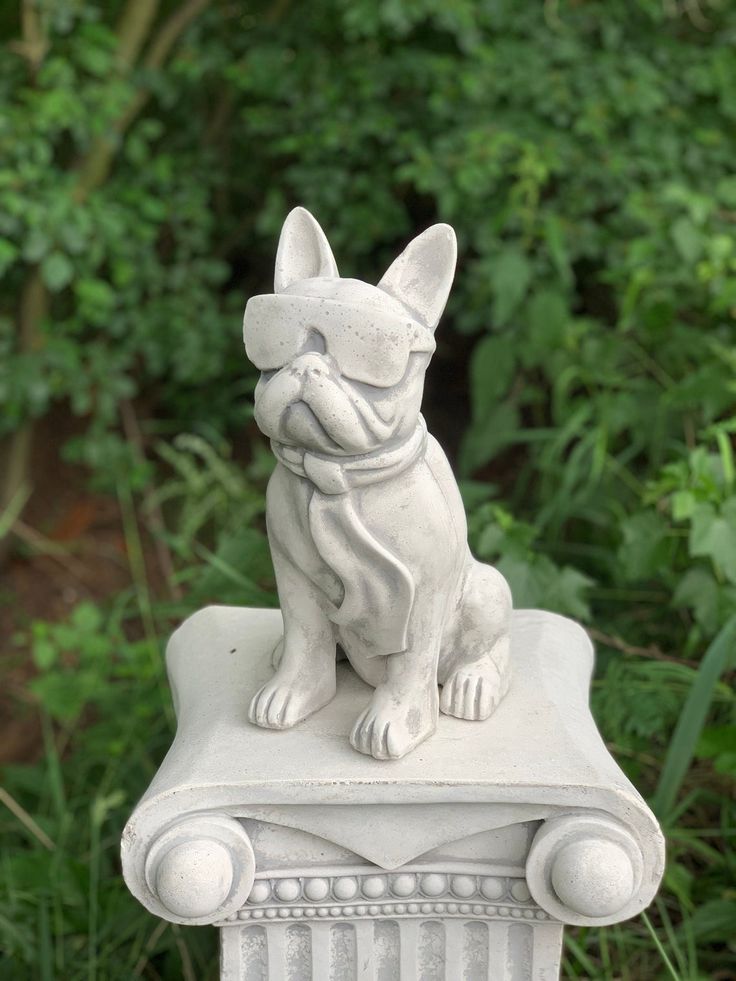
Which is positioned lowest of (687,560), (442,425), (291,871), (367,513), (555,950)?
(442,425)

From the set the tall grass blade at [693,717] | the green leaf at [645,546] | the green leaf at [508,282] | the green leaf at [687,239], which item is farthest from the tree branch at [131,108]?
the tall grass blade at [693,717]

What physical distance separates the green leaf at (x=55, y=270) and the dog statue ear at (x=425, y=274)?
2.16 metres

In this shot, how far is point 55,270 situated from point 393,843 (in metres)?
2.44

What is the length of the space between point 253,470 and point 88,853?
1.47 m

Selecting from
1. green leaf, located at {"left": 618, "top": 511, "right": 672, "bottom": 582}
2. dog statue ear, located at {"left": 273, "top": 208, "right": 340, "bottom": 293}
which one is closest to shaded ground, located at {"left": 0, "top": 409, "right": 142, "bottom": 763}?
green leaf, located at {"left": 618, "top": 511, "right": 672, "bottom": 582}

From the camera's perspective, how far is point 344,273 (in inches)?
174

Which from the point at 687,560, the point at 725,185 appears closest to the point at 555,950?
the point at 687,560

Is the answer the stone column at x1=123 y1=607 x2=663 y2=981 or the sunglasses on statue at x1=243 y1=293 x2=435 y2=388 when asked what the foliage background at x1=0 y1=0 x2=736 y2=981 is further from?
the sunglasses on statue at x1=243 y1=293 x2=435 y2=388

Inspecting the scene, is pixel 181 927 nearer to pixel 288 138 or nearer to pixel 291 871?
pixel 291 871

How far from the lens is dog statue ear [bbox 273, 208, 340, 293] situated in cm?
174

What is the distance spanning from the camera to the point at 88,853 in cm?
296

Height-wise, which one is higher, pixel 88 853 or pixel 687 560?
pixel 687 560

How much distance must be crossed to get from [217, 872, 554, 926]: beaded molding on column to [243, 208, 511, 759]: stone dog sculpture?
0.23m

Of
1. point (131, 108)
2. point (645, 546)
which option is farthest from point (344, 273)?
point (645, 546)
